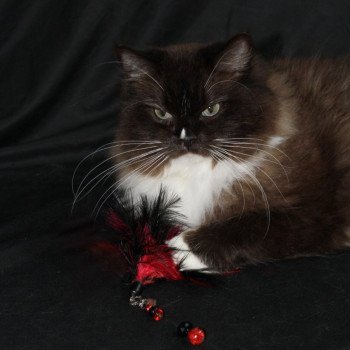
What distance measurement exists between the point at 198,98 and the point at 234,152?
218 mm

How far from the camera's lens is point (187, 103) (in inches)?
71.2

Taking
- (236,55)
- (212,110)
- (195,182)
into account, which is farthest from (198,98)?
(195,182)

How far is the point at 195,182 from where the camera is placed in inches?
78.7

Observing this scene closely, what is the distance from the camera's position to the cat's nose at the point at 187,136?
5.92ft

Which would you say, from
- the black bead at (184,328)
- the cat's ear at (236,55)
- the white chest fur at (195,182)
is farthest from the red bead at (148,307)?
the cat's ear at (236,55)

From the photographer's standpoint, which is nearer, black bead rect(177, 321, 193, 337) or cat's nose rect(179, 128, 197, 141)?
black bead rect(177, 321, 193, 337)

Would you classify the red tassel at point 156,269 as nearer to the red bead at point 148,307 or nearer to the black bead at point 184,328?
the red bead at point 148,307

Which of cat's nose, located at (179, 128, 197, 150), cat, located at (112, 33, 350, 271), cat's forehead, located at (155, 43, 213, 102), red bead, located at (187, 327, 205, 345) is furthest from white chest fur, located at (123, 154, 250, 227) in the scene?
red bead, located at (187, 327, 205, 345)

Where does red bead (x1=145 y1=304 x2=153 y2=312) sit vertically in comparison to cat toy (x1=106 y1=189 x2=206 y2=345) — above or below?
below

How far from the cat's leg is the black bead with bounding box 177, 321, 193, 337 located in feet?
0.94

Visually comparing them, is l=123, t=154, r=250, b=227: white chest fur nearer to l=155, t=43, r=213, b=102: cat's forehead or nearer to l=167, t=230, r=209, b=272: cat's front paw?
l=167, t=230, r=209, b=272: cat's front paw

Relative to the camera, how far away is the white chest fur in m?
1.96

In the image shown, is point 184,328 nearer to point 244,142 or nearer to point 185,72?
point 244,142

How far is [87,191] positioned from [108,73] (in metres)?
0.82
